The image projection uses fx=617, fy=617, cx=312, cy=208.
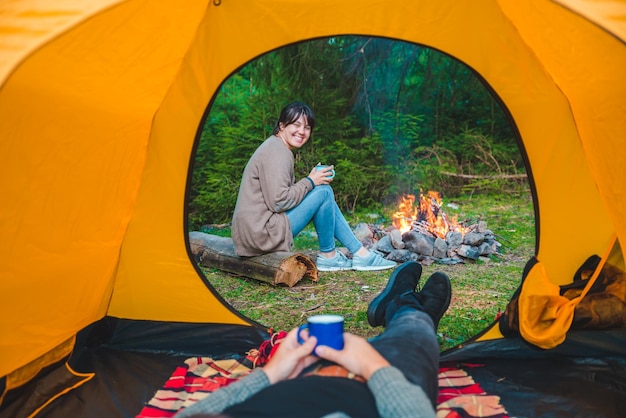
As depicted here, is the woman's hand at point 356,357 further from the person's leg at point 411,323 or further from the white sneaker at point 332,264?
the white sneaker at point 332,264

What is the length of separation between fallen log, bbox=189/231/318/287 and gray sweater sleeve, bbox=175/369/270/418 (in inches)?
97.0

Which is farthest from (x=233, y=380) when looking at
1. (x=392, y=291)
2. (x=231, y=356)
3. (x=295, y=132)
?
(x=295, y=132)

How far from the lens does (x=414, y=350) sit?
1.77 metres

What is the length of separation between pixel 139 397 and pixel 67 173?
880 millimetres

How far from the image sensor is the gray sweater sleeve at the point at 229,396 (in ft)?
4.89

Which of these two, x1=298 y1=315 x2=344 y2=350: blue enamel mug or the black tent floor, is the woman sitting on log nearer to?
the black tent floor

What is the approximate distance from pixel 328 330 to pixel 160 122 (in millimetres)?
1559

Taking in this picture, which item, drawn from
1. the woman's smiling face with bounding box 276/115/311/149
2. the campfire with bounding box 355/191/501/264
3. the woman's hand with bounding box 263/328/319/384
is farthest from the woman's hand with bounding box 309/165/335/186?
the woman's hand with bounding box 263/328/319/384

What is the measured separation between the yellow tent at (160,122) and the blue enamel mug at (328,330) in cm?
97

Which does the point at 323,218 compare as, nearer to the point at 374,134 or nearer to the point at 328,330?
the point at 374,134

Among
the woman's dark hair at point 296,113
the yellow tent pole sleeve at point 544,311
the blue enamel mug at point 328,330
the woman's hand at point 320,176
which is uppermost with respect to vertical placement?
the woman's dark hair at point 296,113

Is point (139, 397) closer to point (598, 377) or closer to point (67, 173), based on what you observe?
point (67, 173)

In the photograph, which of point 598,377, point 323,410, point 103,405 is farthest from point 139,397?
point 598,377

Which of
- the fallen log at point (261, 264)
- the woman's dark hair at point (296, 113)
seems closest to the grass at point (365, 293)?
the fallen log at point (261, 264)
